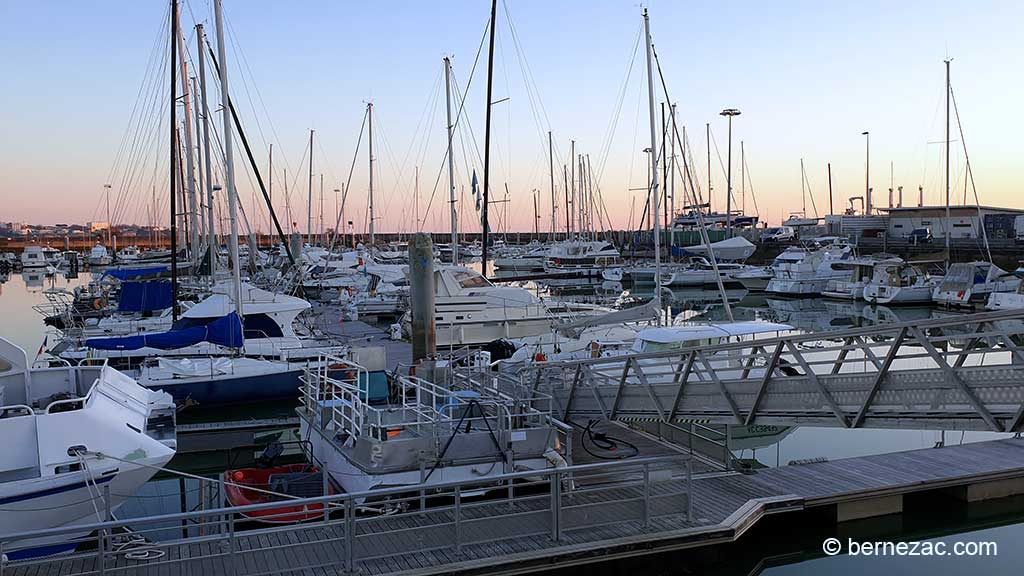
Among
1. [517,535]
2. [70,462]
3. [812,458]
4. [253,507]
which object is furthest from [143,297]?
[517,535]

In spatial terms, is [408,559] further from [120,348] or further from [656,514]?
[120,348]

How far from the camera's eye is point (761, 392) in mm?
12000

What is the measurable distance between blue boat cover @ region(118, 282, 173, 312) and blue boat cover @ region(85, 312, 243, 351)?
12.8m

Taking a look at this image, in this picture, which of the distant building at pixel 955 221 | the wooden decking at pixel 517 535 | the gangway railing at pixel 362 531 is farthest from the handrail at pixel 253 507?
the distant building at pixel 955 221

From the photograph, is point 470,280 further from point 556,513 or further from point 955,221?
point 955,221

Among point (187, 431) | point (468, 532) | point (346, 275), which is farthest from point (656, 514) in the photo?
point (346, 275)

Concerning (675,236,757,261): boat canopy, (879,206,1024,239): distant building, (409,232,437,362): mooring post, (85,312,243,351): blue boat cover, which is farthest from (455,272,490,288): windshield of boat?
(879,206,1024,239): distant building

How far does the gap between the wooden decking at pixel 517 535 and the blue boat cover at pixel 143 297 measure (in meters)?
24.7

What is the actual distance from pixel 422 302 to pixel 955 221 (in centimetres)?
7746

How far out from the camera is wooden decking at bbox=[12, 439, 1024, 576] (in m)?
10.0

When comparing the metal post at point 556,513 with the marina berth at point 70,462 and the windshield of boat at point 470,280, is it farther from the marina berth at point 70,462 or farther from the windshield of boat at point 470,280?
the windshield of boat at point 470,280

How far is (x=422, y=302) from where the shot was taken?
64.2ft

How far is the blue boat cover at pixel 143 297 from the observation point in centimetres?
3369

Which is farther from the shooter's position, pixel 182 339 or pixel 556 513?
pixel 182 339
